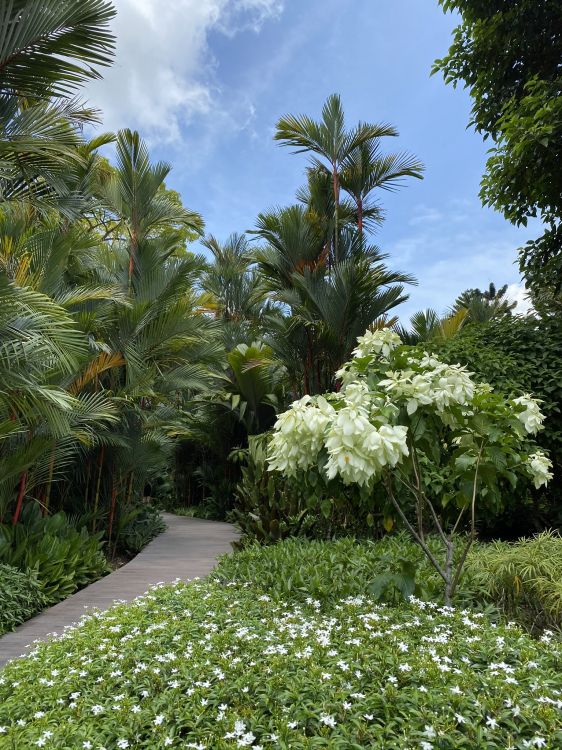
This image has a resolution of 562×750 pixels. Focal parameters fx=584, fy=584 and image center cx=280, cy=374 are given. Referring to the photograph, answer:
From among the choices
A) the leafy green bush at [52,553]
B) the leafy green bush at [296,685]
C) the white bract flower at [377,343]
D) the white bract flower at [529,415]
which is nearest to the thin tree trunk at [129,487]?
the leafy green bush at [52,553]

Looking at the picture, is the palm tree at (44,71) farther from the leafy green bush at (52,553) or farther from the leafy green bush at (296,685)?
the leafy green bush at (296,685)

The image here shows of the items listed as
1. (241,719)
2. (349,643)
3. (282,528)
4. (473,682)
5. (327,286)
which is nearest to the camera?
(241,719)

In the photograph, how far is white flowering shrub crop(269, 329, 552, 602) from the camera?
2932mm

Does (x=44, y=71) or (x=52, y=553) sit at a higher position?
(x=44, y=71)

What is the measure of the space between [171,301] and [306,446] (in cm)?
562

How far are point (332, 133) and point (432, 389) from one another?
319 inches

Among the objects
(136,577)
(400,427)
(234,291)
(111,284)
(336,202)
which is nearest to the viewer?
(400,427)

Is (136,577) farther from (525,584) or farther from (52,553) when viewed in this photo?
(525,584)

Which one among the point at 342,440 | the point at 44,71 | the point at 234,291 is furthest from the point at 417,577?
the point at 234,291

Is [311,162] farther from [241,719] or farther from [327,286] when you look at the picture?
[241,719]

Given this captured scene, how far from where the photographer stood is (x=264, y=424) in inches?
556

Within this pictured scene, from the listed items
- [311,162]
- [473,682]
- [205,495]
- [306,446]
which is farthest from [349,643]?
[205,495]

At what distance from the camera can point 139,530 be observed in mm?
9117

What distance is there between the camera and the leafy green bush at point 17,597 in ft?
15.5
